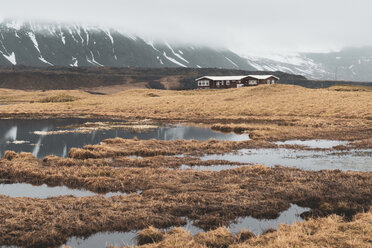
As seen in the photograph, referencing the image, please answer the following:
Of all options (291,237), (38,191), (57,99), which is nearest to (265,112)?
(38,191)

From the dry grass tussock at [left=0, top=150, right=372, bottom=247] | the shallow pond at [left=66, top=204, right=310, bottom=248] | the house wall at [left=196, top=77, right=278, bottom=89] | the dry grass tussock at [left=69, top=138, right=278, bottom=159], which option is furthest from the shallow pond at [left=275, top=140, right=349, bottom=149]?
the house wall at [left=196, top=77, right=278, bottom=89]

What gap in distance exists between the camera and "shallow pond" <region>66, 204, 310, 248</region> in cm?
1306

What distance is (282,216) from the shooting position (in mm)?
15672

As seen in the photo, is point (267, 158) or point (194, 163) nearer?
point (194, 163)

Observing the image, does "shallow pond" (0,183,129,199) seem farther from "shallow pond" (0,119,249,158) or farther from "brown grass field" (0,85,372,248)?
"shallow pond" (0,119,249,158)

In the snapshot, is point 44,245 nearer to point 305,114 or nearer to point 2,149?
point 2,149

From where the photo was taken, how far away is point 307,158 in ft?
92.0

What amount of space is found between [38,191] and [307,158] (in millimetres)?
19174

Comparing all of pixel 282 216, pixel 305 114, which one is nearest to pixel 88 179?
pixel 282 216

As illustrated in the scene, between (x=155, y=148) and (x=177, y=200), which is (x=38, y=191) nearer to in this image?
(x=177, y=200)

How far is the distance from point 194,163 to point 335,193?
1072 cm

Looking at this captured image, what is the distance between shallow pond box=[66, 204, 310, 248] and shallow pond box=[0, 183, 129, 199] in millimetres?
5097

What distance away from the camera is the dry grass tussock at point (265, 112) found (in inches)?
1811

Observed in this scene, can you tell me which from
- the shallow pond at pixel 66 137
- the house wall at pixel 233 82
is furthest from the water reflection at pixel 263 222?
the house wall at pixel 233 82
